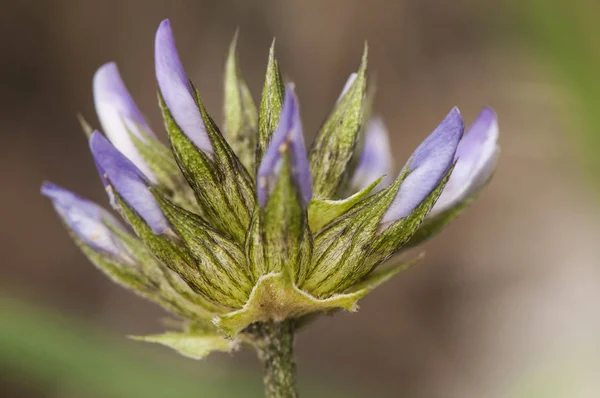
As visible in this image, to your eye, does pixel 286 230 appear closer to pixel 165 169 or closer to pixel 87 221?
pixel 165 169

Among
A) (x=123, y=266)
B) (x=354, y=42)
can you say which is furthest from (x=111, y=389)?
(x=354, y=42)

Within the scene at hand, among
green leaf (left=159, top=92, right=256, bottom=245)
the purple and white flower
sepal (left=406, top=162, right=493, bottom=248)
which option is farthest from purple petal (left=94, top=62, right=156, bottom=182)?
sepal (left=406, top=162, right=493, bottom=248)

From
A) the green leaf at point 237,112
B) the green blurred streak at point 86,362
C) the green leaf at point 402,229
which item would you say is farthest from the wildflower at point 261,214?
the green blurred streak at point 86,362

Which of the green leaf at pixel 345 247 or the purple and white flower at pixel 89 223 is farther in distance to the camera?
the purple and white flower at pixel 89 223

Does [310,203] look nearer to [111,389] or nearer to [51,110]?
[111,389]

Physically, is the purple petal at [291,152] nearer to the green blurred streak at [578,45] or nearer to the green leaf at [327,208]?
the green leaf at [327,208]

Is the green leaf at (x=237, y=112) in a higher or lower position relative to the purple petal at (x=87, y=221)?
higher

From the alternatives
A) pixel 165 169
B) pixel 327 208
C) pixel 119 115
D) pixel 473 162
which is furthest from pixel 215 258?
pixel 473 162

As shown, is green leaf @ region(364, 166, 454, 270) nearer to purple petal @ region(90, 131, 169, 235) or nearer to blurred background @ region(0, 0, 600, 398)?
purple petal @ region(90, 131, 169, 235)

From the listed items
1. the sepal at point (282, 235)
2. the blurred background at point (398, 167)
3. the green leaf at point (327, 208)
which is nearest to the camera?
the sepal at point (282, 235)
